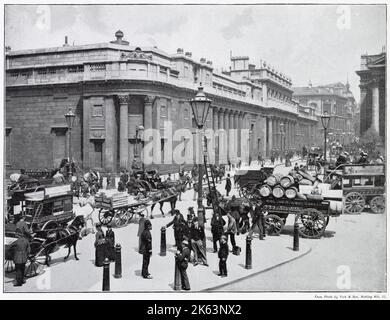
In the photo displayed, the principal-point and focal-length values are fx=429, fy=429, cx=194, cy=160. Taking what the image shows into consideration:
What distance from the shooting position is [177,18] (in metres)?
20.2

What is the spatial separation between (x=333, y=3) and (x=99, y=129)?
2499 centimetres

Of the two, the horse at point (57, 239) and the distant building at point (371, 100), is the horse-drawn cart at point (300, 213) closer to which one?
the horse at point (57, 239)

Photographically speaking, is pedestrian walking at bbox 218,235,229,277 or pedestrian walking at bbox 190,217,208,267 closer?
pedestrian walking at bbox 218,235,229,277

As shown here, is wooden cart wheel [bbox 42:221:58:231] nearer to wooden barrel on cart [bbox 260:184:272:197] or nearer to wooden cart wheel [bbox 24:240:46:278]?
wooden cart wheel [bbox 24:240:46:278]

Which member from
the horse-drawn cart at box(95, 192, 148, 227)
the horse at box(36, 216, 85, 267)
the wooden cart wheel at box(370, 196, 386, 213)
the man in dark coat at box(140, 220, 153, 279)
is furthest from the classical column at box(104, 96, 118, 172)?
the man in dark coat at box(140, 220, 153, 279)

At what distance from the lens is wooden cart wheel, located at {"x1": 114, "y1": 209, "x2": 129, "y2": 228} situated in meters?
16.4

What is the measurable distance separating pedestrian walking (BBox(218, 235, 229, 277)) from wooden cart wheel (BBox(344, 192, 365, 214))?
9.27 m

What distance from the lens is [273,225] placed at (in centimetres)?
1531

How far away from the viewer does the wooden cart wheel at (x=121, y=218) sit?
16438 mm

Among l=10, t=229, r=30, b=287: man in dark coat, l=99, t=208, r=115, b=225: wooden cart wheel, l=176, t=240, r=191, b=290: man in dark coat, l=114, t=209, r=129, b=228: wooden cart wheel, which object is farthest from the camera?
l=114, t=209, r=129, b=228: wooden cart wheel

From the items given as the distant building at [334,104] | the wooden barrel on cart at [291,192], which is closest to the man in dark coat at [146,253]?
the wooden barrel on cart at [291,192]

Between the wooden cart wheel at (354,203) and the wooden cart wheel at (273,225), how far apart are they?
4591mm
